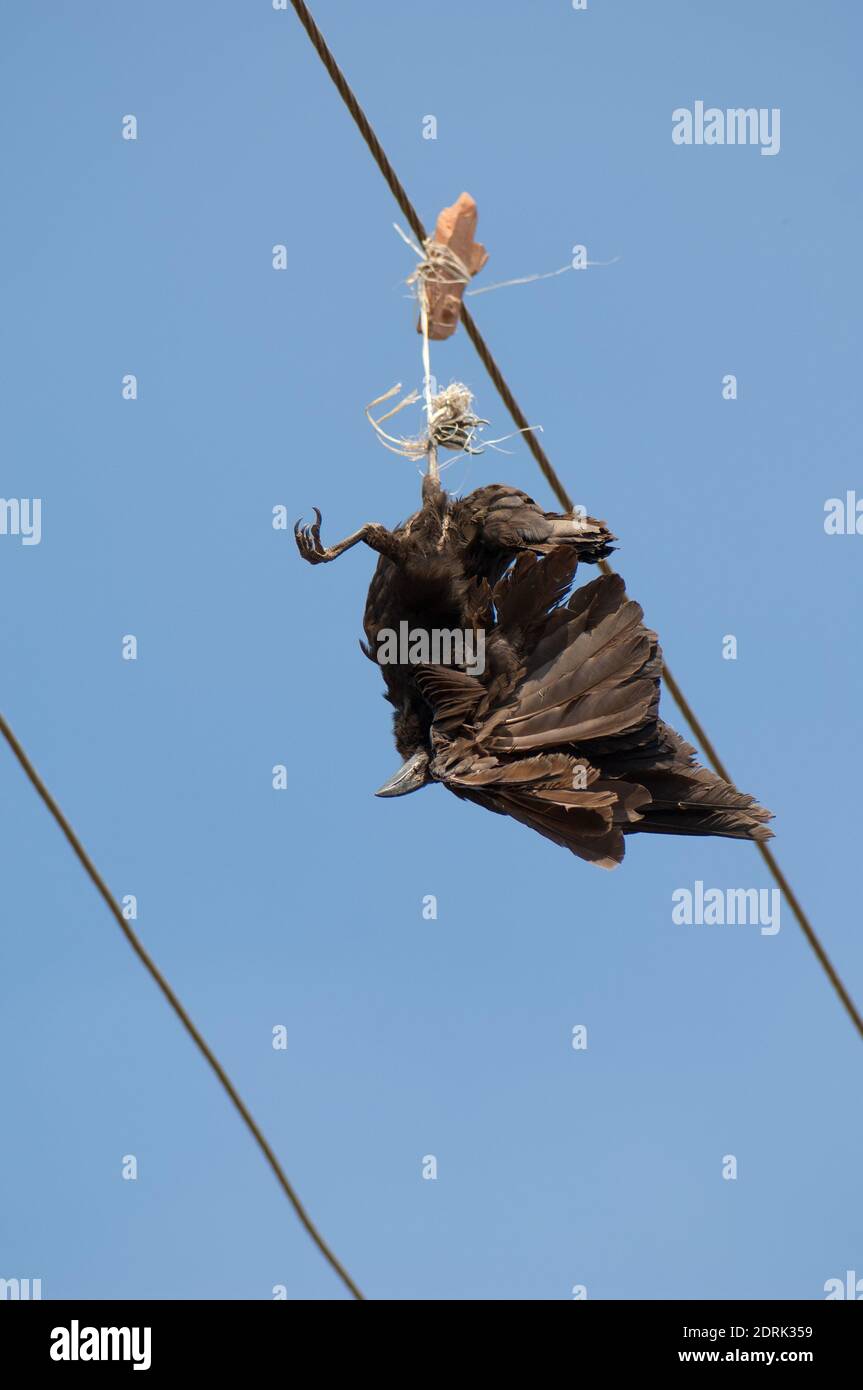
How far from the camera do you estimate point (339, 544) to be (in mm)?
7613

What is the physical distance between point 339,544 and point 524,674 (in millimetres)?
813

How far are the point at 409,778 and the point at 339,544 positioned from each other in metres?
0.86

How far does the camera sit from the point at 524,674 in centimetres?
781

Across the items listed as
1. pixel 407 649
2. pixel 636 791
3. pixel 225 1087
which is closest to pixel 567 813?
pixel 636 791

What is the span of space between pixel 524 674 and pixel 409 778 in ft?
1.82

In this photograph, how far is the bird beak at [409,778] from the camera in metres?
7.71

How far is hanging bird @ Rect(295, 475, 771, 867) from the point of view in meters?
7.64

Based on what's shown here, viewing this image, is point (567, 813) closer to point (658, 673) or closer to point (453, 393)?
point (658, 673)

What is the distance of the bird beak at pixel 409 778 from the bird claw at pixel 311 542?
800 mm

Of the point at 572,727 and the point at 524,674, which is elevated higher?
the point at 524,674

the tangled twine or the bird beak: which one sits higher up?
the tangled twine

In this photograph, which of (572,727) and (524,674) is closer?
(572,727)

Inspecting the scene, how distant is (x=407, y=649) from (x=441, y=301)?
1.25m

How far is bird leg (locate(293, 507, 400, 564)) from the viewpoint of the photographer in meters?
7.55
